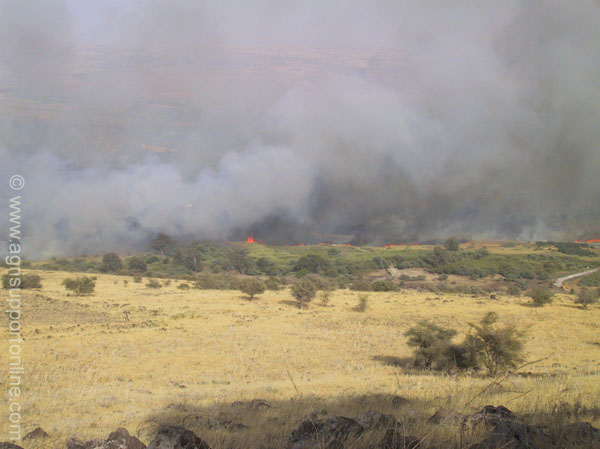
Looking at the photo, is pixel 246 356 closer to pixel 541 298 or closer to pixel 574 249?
pixel 541 298

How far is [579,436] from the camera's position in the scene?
16.8 feet

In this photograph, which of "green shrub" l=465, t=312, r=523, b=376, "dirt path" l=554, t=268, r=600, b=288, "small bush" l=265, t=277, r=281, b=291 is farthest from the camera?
"dirt path" l=554, t=268, r=600, b=288

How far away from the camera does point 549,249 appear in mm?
93375

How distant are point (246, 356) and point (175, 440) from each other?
18.1 meters

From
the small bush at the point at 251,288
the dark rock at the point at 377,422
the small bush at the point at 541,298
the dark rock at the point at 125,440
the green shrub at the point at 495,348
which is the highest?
the dark rock at the point at 377,422

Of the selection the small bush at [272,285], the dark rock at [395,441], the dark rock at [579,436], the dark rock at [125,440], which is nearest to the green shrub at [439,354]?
the dark rock at [579,436]

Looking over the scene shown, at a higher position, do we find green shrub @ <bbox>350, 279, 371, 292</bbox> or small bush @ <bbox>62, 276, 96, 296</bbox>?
small bush @ <bbox>62, 276, 96, 296</bbox>

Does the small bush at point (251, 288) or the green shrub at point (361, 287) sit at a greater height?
the small bush at point (251, 288)

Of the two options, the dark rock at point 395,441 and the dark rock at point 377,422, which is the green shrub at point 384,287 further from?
the dark rock at point 395,441

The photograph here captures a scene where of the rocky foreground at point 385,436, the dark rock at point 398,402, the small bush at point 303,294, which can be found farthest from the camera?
the small bush at point 303,294

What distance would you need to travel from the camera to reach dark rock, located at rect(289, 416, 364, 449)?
16.4ft

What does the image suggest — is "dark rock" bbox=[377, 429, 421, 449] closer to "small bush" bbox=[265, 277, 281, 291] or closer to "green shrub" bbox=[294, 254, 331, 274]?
"small bush" bbox=[265, 277, 281, 291]

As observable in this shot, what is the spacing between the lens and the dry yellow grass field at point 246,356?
9.78 meters

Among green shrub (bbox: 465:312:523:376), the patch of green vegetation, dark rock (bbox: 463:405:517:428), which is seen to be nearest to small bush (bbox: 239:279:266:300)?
green shrub (bbox: 465:312:523:376)
